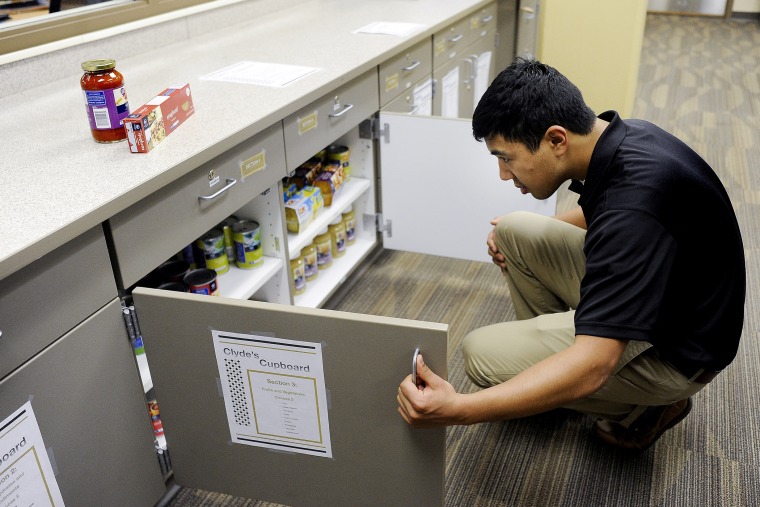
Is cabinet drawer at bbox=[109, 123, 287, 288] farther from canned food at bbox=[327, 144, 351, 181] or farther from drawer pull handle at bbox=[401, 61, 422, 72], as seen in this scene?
drawer pull handle at bbox=[401, 61, 422, 72]

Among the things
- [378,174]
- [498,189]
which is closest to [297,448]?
[498,189]

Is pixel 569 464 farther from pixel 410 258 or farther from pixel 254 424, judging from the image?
pixel 410 258

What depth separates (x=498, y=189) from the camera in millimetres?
2035

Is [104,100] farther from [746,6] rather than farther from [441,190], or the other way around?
[746,6]

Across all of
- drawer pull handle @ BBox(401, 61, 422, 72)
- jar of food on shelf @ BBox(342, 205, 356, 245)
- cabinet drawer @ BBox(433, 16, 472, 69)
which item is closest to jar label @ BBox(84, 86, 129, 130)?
jar of food on shelf @ BBox(342, 205, 356, 245)

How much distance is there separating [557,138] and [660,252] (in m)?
0.26

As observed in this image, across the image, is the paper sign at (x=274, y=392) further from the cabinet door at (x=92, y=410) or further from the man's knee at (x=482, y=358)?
the man's knee at (x=482, y=358)

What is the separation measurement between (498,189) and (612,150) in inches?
33.7

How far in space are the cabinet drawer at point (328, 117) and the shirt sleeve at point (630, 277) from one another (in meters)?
0.90

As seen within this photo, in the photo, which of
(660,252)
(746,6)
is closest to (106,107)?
(660,252)

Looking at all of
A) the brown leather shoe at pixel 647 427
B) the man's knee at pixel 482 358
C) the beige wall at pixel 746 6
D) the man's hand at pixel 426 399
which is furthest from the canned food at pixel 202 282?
the beige wall at pixel 746 6

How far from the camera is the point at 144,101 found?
1632 mm

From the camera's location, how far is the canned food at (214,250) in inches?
68.7

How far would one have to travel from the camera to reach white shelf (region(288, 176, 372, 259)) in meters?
1.97
